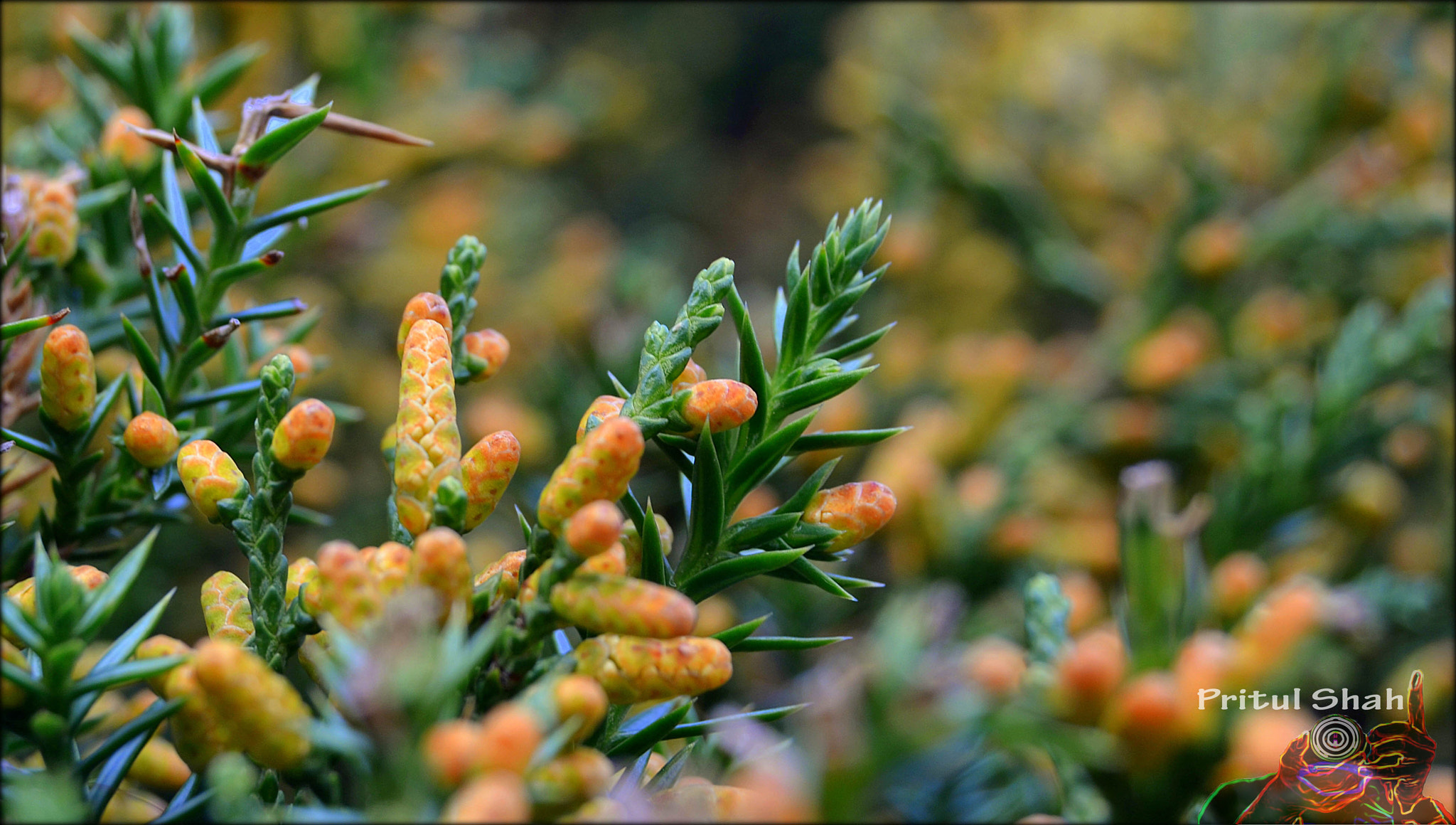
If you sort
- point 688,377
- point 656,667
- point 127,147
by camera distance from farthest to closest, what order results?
point 127,147
point 688,377
point 656,667

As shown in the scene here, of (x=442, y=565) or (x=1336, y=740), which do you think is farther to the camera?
(x=1336, y=740)

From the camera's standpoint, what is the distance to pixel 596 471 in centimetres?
52

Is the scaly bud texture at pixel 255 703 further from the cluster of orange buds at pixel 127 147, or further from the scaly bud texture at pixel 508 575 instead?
the cluster of orange buds at pixel 127 147

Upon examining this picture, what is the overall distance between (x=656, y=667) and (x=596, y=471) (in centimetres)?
11

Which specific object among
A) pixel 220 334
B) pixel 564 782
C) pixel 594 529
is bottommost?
pixel 564 782

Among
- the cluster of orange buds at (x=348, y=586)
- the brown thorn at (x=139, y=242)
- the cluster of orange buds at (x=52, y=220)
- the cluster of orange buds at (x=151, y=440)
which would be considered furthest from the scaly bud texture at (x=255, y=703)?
the cluster of orange buds at (x=52, y=220)

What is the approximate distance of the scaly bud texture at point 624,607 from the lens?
47cm

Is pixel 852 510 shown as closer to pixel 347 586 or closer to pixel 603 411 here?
pixel 603 411

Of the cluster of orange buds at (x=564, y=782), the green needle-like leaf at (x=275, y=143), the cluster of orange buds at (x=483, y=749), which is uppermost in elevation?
the green needle-like leaf at (x=275, y=143)

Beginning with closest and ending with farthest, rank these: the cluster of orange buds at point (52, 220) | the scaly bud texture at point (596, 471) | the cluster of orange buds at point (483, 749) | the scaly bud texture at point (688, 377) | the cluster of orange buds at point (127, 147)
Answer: the cluster of orange buds at point (483, 749) → the scaly bud texture at point (596, 471) → the scaly bud texture at point (688, 377) → the cluster of orange buds at point (52, 220) → the cluster of orange buds at point (127, 147)

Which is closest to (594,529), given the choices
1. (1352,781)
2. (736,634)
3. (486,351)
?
(736,634)

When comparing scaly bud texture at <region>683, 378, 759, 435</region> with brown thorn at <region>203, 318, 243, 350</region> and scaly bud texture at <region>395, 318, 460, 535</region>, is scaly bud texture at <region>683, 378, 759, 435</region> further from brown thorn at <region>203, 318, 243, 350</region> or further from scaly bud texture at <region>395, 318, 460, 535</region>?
brown thorn at <region>203, 318, 243, 350</region>

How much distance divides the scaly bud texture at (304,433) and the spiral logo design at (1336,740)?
67 cm

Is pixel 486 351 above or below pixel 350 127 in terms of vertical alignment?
below
